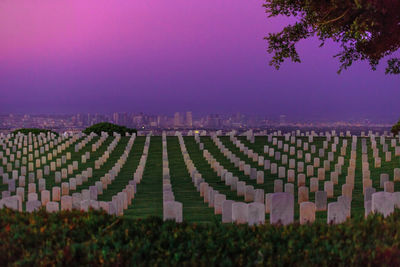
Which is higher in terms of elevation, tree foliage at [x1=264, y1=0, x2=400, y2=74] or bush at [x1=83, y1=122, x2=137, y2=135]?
tree foliage at [x1=264, y1=0, x2=400, y2=74]

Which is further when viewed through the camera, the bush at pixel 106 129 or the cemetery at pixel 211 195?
the bush at pixel 106 129

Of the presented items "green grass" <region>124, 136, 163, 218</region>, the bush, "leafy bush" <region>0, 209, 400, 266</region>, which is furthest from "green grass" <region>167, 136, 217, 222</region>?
the bush

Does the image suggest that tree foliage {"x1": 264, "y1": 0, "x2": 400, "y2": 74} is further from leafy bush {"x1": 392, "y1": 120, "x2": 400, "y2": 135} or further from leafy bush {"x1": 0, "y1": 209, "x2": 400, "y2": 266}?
leafy bush {"x1": 392, "y1": 120, "x2": 400, "y2": 135}

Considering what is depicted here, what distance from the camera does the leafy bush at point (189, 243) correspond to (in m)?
5.84

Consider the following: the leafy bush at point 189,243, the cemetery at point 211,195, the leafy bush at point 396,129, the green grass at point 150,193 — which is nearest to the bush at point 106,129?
the cemetery at point 211,195

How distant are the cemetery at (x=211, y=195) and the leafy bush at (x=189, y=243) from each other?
0.08 feet

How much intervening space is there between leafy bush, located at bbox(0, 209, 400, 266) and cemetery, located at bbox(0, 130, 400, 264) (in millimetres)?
25

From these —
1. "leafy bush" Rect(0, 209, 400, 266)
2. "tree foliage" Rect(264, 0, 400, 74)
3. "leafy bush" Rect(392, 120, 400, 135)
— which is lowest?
"leafy bush" Rect(0, 209, 400, 266)

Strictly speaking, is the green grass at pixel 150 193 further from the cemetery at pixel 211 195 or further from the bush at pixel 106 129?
the bush at pixel 106 129

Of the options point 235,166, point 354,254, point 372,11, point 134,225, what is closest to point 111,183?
point 235,166

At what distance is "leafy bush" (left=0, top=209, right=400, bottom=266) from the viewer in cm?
584

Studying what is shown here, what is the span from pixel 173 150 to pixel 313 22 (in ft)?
48.9

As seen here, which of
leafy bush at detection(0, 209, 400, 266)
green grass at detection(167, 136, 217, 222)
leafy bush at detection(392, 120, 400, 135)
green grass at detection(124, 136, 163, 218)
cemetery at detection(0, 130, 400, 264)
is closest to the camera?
leafy bush at detection(0, 209, 400, 266)

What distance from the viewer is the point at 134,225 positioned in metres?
6.74
